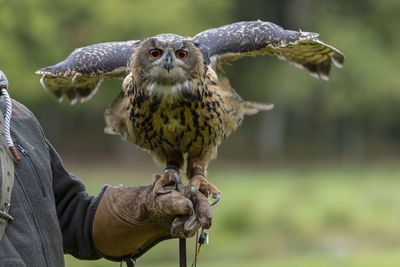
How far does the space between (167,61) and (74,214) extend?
870mm

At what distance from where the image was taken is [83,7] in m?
18.8

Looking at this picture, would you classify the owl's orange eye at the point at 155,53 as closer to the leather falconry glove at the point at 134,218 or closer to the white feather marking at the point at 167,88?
the white feather marking at the point at 167,88

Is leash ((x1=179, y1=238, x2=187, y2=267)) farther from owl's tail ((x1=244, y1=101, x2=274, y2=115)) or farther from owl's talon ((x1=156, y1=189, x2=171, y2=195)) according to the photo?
owl's tail ((x1=244, y1=101, x2=274, y2=115))

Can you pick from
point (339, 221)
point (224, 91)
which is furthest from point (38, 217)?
point (339, 221)

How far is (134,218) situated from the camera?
10.4ft

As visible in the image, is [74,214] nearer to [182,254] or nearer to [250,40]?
[182,254]

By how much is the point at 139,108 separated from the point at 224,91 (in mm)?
577

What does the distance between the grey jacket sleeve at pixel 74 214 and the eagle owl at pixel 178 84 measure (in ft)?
1.24

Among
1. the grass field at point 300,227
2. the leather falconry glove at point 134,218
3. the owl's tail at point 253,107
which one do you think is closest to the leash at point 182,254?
the leather falconry glove at point 134,218

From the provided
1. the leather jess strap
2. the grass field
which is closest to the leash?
the leather jess strap

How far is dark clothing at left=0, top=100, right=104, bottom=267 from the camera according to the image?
2.47m

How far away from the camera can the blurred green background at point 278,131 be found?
1051 centimetres

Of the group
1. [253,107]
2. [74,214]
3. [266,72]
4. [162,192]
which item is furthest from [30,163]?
[266,72]

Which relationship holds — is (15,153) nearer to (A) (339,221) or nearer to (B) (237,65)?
(A) (339,221)
